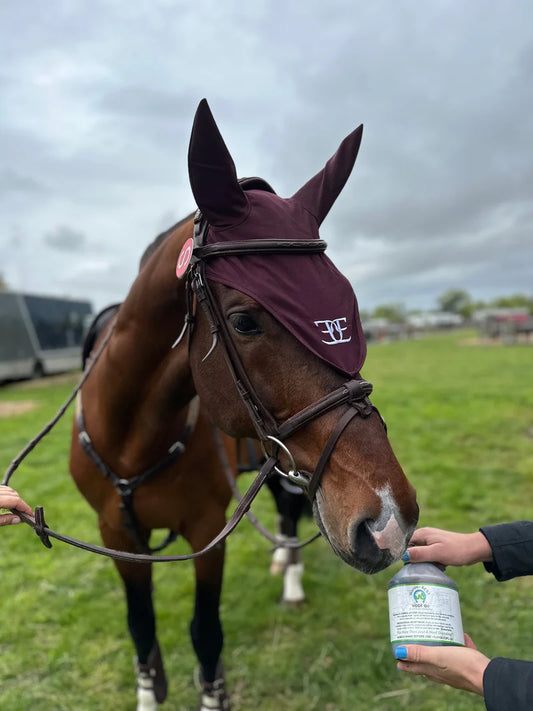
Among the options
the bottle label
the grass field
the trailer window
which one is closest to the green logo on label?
the bottle label

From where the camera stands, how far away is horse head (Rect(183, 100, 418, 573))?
4.62 ft

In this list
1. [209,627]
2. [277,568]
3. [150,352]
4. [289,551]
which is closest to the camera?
[150,352]

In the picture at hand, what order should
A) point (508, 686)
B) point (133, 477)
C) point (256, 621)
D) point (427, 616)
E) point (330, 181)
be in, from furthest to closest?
1. point (256, 621)
2. point (133, 477)
3. point (330, 181)
4. point (427, 616)
5. point (508, 686)

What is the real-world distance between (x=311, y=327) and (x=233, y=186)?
554 mm

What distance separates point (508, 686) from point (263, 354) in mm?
1206

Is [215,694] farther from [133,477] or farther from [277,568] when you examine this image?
[277,568]

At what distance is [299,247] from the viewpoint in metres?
1.60

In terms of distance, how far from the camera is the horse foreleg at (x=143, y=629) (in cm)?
269

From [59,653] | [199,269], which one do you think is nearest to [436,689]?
[59,653]

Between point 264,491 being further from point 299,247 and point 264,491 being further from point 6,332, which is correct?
point 6,332

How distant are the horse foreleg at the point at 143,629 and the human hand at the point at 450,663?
→ 1648mm

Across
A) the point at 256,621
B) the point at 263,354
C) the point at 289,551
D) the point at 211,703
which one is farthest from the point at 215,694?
the point at 263,354

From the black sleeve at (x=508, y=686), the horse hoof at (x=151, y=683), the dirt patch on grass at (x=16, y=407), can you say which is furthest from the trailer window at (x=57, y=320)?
the black sleeve at (x=508, y=686)

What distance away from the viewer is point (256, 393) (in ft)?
5.28
